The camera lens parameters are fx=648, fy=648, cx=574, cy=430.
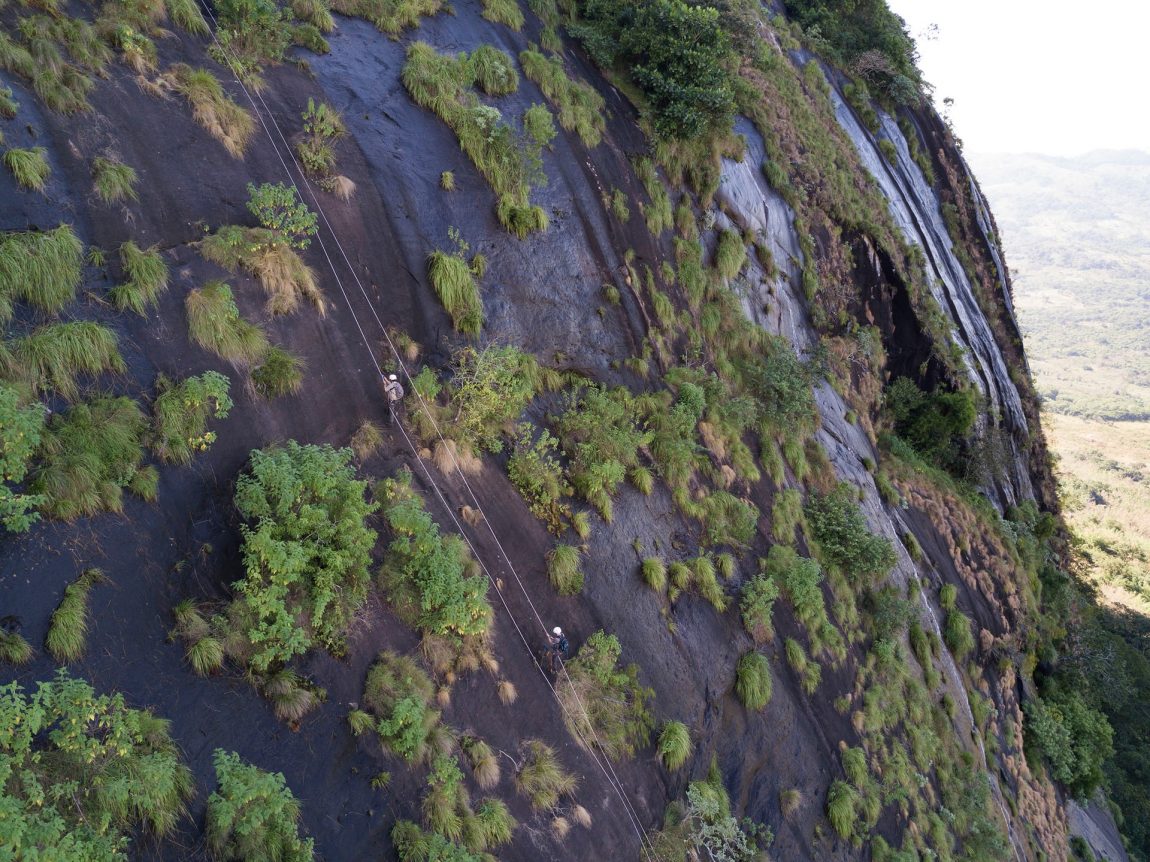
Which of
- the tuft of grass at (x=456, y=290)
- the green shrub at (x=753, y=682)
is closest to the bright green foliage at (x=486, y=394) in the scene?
the tuft of grass at (x=456, y=290)

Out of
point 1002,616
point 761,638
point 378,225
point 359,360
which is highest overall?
point 378,225

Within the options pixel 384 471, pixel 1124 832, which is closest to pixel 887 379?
pixel 1124 832

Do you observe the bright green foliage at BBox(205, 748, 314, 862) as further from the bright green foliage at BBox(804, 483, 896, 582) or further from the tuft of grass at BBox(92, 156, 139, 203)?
the bright green foliage at BBox(804, 483, 896, 582)

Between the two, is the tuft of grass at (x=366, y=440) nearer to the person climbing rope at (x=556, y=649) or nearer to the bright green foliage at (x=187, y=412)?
the bright green foliage at (x=187, y=412)

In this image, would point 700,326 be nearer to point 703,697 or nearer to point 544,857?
point 703,697

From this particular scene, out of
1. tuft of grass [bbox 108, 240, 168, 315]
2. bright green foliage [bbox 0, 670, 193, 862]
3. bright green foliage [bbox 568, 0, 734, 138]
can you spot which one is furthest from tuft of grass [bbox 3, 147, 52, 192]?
bright green foliage [bbox 568, 0, 734, 138]

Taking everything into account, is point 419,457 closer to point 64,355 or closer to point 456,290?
point 456,290

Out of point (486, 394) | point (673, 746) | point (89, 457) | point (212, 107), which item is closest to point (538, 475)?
point (486, 394)
